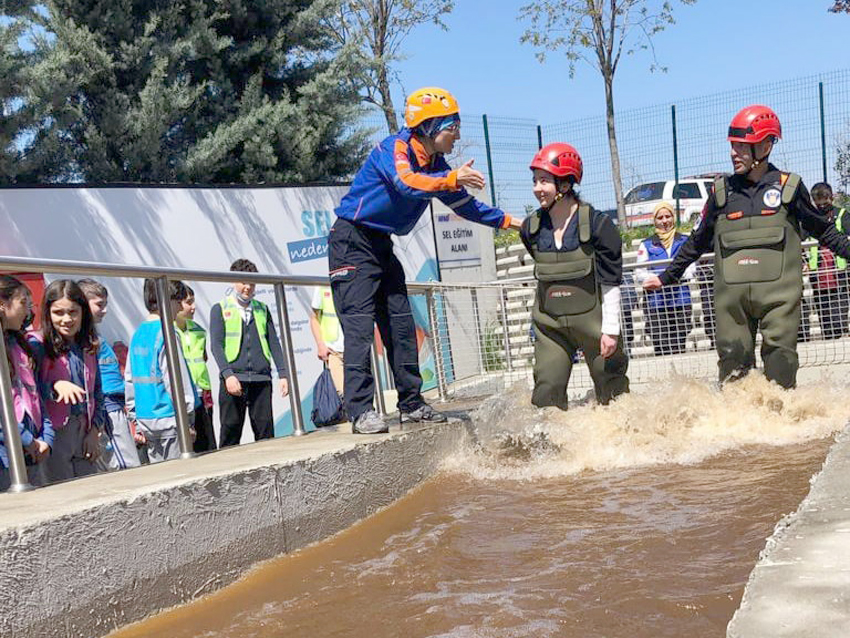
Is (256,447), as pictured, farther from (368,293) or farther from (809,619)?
(809,619)

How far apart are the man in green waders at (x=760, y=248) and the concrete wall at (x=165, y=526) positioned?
2.63m

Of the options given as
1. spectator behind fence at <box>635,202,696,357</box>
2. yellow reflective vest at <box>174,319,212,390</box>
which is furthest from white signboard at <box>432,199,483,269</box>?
yellow reflective vest at <box>174,319,212,390</box>

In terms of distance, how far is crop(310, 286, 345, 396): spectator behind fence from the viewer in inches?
349

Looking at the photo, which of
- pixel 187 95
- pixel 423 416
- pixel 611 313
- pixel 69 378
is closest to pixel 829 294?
pixel 611 313

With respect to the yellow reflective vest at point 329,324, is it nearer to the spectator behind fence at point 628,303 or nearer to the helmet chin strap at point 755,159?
the spectator behind fence at point 628,303

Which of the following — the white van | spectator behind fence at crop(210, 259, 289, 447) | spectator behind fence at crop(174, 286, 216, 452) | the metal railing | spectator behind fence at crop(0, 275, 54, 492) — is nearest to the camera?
the metal railing

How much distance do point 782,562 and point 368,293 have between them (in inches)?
132

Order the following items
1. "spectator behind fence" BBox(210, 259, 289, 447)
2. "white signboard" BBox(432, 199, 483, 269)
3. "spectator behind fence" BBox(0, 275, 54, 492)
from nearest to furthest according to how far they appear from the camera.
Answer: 1. "spectator behind fence" BBox(0, 275, 54, 492)
2. "spectator behind fence" BBox(210, 259, 289, 447)
3. "white signboard" BBox(432, 199, 483, 269)

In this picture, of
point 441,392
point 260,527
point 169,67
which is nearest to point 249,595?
point 260,527

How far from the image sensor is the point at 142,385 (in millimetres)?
6465

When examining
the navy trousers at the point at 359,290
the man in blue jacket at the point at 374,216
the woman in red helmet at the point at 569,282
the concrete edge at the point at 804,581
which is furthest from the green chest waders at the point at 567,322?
the concrete edge at the point at 804,581

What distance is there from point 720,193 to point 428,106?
2.27m

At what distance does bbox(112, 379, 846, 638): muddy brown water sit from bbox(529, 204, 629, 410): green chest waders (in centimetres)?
16

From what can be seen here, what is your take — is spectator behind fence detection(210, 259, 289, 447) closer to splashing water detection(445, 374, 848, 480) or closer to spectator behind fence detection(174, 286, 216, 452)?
spectator behind fence detection(174, 286, 216, 452)
